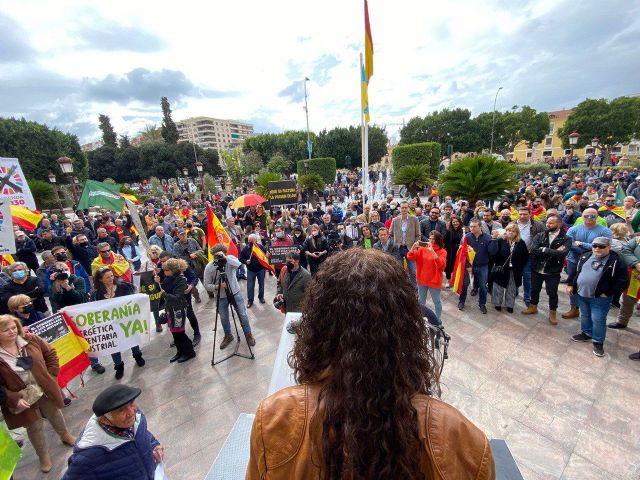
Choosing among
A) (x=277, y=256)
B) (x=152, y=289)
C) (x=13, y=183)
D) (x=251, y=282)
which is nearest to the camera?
(x=152, y=289)

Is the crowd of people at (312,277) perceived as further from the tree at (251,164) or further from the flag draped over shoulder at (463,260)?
the tree at (251,164)

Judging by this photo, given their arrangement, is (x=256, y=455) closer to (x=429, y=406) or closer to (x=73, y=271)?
(x=429, y=406)

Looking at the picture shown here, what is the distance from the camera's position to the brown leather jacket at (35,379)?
287 centimetres

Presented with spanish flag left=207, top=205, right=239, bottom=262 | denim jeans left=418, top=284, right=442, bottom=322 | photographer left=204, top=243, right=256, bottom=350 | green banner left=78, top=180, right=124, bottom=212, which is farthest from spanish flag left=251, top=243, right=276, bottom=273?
green banner left=78, top=180, right=124, bottom=212

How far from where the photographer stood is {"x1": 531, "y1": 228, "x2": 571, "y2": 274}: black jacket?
490cm

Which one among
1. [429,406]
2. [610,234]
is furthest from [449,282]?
[429,406]

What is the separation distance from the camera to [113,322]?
4.48 m

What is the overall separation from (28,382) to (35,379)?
0.21 ft

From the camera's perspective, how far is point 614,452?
2.93 metres

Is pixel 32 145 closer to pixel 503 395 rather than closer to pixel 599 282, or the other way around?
pixel 503 395

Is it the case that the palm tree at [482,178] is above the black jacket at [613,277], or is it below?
above

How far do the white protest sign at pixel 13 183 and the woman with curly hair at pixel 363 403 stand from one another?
9.00m

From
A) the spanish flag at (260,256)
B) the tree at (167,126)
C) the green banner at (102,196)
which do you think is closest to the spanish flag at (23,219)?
the green banner at (102,196)

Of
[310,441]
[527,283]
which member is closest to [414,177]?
[527,283]
